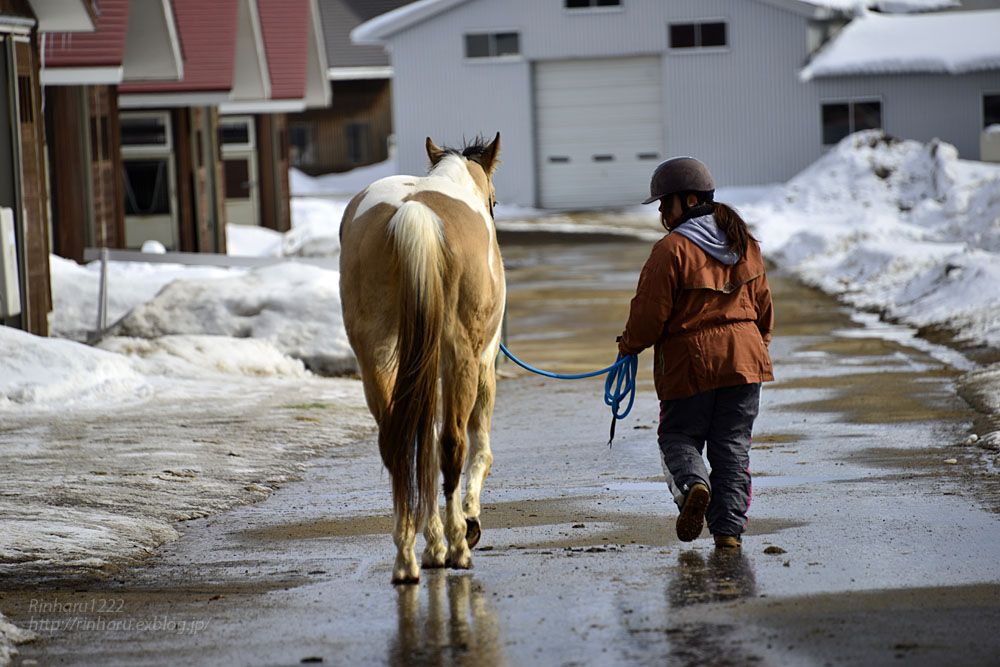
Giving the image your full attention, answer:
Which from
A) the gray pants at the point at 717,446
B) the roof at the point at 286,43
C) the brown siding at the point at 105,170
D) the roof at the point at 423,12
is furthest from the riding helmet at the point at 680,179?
the roof at the point at 423,12

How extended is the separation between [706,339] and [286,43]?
75.0 feet

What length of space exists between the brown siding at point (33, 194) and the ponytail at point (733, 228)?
8337 millimetres

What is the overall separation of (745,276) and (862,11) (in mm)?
36582

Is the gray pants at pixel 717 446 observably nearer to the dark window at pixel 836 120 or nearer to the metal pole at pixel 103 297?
the metal pole at pixel 103 297

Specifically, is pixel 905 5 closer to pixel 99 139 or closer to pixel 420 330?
pixel 99 139

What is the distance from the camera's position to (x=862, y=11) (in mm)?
39719

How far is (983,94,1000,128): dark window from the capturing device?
3712cm

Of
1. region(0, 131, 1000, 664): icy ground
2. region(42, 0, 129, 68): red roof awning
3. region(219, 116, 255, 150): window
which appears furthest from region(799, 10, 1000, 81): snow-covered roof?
region(42, 0, 129, 68): red roof awning

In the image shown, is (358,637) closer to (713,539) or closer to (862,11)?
(713,539)

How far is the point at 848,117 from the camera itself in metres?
37.7

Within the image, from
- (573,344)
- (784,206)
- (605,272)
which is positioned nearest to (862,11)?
(784,206)

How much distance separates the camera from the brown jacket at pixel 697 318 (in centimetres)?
570

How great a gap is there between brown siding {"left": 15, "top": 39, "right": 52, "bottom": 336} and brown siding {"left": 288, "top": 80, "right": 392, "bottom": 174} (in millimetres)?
41381

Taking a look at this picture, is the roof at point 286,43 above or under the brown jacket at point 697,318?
above
